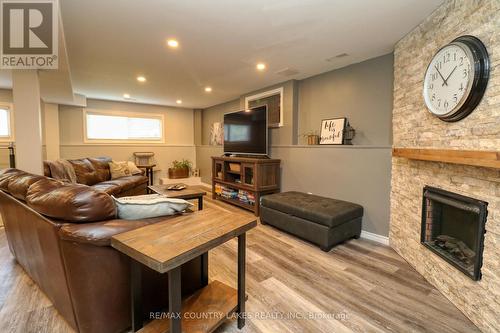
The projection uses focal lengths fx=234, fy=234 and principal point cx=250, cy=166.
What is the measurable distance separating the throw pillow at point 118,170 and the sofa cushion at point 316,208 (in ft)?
10.2

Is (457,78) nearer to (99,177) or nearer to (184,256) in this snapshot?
(184,256)

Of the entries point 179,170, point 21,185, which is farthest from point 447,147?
point 179,170

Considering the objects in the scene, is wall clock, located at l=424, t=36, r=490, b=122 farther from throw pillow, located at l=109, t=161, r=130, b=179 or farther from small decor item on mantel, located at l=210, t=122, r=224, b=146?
throw pillow, located at l=109, t=161, r=130, b=179

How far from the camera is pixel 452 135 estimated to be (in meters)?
1.79

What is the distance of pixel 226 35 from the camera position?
2371 mm

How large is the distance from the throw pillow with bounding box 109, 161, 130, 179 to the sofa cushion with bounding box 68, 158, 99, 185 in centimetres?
32

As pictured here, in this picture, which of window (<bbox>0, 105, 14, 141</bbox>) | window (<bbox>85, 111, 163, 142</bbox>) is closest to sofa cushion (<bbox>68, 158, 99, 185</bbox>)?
window (<bbox>85, 111, 163, 142</bbox>)

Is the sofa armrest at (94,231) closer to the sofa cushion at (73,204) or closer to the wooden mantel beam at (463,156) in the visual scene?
the sofa cushion at (73,204)

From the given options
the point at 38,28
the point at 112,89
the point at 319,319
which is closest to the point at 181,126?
the point at 112,89

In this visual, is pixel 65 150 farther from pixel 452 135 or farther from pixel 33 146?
pixel 452 135

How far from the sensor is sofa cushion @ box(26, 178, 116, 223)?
1265 mm

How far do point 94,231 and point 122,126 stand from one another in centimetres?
571

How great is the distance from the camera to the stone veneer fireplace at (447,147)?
1468mm

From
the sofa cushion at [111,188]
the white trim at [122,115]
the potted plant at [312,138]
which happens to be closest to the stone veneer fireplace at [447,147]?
the potted plant at [312,138]
